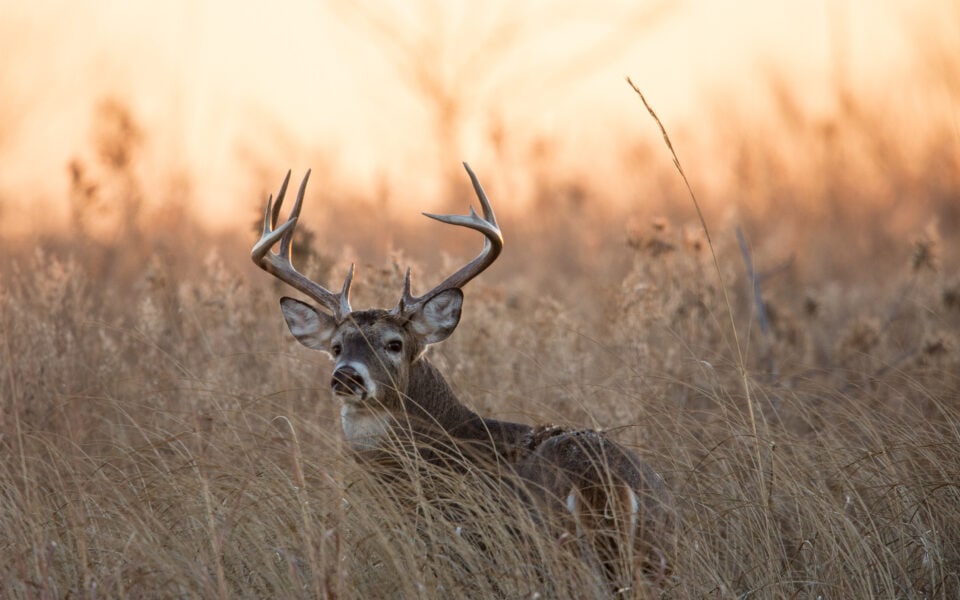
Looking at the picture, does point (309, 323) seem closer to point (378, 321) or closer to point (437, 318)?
point (378, 321)

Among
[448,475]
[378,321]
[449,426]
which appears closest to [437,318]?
[378,321]

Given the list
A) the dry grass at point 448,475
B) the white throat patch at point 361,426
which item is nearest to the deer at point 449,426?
the white throat patch at point 361,426

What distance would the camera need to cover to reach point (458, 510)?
4297mm

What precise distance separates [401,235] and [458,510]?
813 centimetres

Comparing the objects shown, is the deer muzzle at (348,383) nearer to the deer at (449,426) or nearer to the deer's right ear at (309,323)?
the deer at (449,426)

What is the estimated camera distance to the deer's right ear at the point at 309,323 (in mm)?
5516

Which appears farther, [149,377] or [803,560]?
[149,377]

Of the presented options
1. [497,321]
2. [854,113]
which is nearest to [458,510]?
[497,321]

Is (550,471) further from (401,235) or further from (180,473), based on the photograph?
(401,235)

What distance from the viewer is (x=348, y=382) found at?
4906 millimetres

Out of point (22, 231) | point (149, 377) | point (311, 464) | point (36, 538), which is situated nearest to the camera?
point (36, 538)

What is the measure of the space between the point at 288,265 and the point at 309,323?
28 cm

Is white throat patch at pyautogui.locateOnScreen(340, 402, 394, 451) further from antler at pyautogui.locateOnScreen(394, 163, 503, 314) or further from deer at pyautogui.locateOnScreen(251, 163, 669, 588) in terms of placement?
antler at pyautogui.locateOnScreen(394, 163, 503, 314)

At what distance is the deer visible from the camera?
4051 millimetres
